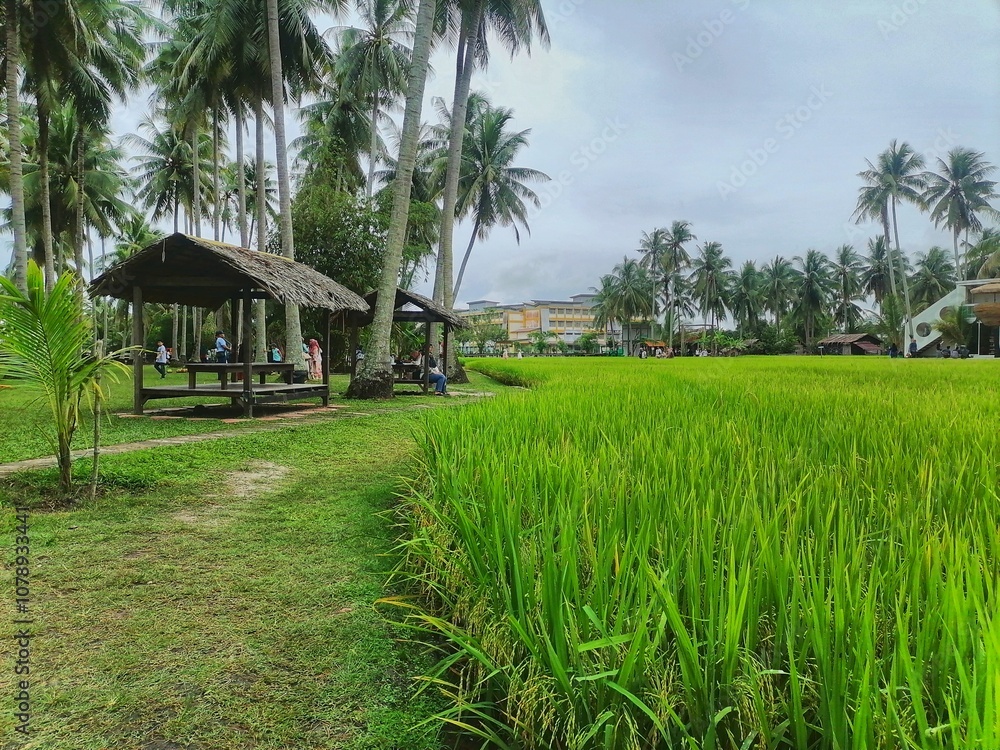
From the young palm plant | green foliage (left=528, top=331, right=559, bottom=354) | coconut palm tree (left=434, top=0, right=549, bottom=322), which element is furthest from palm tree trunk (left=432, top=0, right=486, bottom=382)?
green foliage (left=528, top=331, right=559, bottom=354)

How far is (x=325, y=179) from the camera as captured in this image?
24.6m

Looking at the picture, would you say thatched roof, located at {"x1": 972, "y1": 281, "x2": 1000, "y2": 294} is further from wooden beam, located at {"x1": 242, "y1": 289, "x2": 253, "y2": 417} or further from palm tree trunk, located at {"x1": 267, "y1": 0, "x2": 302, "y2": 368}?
wooden beam, located at {"x1": 242, "y1": 289, "x2": 253, "y2": 417}

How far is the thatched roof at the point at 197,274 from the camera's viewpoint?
8.56m

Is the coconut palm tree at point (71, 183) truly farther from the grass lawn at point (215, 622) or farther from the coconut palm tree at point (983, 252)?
the coconut palm tree at point (983, 252)

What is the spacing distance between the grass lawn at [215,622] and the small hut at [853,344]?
56.3m

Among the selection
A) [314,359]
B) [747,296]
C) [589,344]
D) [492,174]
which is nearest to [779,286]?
[747,296]

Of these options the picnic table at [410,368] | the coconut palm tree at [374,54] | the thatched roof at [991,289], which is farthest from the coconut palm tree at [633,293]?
the picnic table at [410,368]

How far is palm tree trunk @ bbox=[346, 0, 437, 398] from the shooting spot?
11.1m

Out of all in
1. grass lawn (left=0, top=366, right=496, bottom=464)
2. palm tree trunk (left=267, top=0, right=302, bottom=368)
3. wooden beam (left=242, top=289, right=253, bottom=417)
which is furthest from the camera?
palm tree trunk (left=267, top=0, right=302, bottom=368)

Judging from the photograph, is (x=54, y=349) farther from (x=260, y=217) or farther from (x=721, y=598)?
(x=260, y=217)

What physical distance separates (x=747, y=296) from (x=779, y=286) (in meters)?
A: 3.10

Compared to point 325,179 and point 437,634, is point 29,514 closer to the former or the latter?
point 437,634

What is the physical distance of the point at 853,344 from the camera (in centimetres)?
5159

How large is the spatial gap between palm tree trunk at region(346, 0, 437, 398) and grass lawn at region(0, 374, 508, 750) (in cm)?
723
